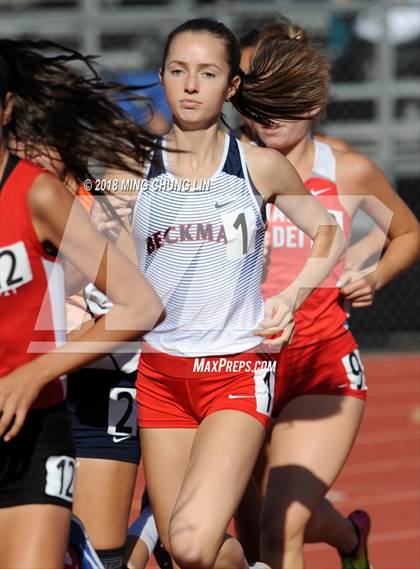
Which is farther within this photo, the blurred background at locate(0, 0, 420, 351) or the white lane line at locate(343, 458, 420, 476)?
the blurred background at locate(0, 0, 420, 351)

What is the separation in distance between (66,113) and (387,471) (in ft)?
17.9

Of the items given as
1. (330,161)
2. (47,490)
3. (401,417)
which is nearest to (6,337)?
(47,490)

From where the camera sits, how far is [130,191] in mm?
4094

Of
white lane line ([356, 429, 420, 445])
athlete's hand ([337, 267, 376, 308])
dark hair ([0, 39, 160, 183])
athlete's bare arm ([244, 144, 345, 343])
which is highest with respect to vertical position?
dark hair ([0, 39, 160, 183])

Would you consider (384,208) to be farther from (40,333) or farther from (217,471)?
(40,333)

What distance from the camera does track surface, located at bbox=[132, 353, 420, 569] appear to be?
20.9 feet

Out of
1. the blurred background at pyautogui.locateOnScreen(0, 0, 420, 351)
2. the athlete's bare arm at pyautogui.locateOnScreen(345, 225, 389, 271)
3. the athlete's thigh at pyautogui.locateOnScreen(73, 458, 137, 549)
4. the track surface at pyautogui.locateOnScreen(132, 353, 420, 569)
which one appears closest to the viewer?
the athlete's thigh at pyautogui.locateOnScreen(73, 458, 137, 549)

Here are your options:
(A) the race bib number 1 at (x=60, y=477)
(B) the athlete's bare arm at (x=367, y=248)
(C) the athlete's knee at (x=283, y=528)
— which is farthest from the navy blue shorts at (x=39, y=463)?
(B) the athlete's bare arm at (x=367, y=248)

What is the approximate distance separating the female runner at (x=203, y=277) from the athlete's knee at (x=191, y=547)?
0.19 m

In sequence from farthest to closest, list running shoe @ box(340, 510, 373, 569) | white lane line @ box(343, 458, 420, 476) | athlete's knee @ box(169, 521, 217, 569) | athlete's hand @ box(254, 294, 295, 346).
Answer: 1. white lane line @ box(343, 458, 420, 476)
2. running shoe @ box(340, 510, 373, 569)
3. athlete's hand @ box(254, 294, 295, 346)
4. athlete's knee @ box(169, 521, 217, 569)

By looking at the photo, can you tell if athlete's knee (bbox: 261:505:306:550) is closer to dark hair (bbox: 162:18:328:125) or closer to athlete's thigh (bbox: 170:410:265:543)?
athlete's thigh (bbox: 170:410:265:543)

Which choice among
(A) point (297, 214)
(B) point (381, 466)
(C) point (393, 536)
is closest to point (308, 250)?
(A) point (297, 214)

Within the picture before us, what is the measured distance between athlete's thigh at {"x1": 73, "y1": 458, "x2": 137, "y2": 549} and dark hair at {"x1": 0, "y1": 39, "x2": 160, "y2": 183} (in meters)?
1.24

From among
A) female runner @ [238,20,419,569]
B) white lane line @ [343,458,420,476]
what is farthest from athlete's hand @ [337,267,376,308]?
white lane line @ [343,458,420,476]
